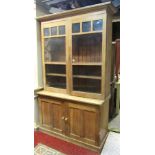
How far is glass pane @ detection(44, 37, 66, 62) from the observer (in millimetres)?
2453

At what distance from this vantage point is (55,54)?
→ 2.59 m

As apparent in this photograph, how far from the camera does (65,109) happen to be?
232 centimetres

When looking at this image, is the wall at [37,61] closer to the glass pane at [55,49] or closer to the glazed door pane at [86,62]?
the glass pane at [55,49]

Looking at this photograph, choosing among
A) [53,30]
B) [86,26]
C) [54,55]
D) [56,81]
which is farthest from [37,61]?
[86,26]

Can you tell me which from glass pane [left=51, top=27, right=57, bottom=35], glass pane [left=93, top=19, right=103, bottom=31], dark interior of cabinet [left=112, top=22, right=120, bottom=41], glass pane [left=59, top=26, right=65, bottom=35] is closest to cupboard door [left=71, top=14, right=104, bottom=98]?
glass pane [left=93, top=19, right=103, bottom=31]

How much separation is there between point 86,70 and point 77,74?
0.51ft

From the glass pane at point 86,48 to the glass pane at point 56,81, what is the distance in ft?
1.48

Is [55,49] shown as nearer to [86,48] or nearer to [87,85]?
[86,48]

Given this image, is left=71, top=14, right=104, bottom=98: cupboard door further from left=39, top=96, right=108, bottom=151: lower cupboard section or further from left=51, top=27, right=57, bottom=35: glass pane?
left=51, top=27, right=57, bottom=35: glass pane

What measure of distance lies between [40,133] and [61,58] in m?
1.36

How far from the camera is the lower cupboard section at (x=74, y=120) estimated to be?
2068 millimetres
